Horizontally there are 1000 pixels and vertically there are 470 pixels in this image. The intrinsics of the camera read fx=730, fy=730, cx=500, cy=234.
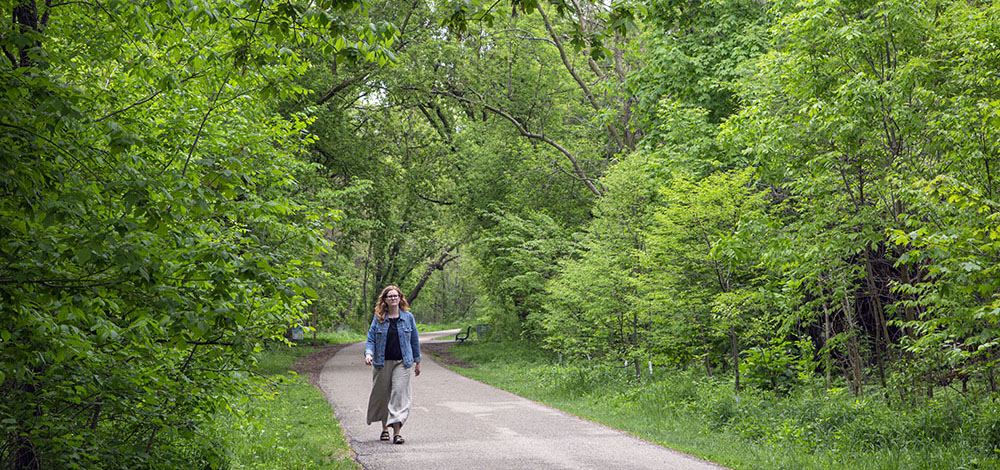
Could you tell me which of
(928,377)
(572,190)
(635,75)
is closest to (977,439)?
(928,377)

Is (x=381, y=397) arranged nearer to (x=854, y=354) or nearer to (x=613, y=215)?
(x=854, y=354)

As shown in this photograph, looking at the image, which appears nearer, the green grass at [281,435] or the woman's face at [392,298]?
the green grass at [281,435]

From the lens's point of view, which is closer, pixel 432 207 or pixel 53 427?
pixel 53 427

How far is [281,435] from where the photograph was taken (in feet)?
31.1

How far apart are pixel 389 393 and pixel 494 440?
1.46m

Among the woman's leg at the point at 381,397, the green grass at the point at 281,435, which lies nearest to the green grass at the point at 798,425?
the woman's leg at the point at 381,397

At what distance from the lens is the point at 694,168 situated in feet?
49.8

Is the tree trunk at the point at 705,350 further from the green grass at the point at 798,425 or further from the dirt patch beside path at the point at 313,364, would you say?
the dirt patch beside path at the point at 313,364

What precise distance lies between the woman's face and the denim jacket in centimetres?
21

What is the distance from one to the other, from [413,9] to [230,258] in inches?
767

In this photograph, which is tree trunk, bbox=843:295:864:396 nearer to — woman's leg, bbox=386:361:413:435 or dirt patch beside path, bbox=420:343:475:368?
woman's leg, bbox=386:361:413:435

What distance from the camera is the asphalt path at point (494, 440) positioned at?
7652 mm

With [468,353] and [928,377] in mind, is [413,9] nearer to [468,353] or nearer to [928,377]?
[468,353]

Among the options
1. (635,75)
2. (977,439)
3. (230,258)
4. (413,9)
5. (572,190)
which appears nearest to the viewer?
(230,258)
